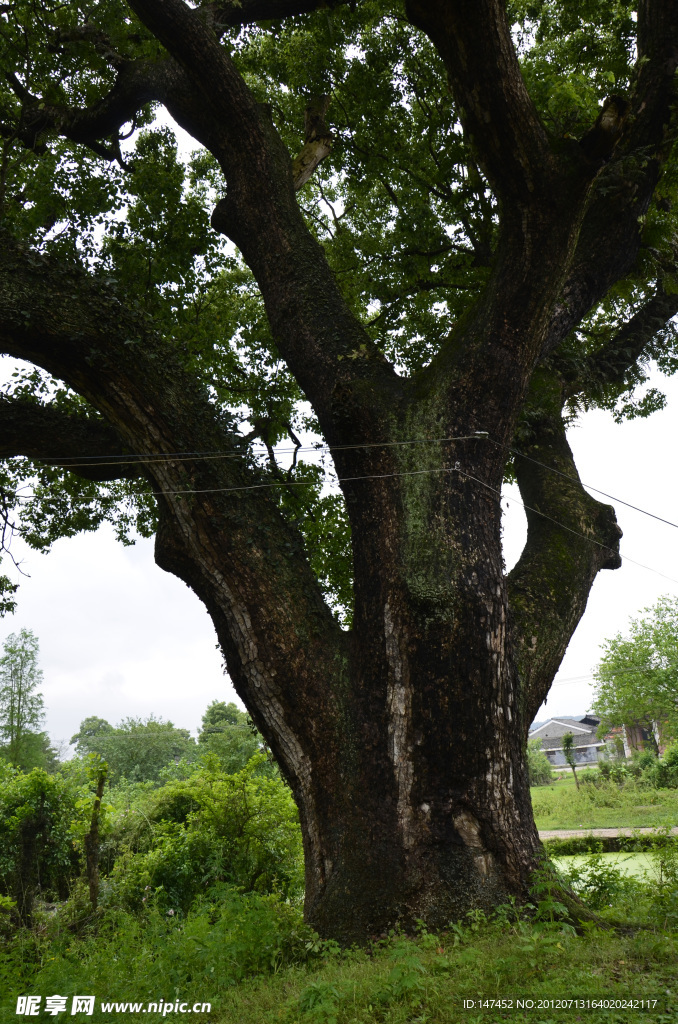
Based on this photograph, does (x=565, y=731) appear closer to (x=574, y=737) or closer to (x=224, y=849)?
(x=574, y=737)

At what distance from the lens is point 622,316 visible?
9469 millimetres

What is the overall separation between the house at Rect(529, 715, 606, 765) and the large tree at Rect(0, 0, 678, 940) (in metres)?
55.3

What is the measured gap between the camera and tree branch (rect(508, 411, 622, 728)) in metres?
5.48

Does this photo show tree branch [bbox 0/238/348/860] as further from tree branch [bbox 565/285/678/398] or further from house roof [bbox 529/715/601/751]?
house roof [bbox 529/715/601/751]

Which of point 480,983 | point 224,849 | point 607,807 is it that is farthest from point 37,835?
point 607,807

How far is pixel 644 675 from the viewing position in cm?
2983

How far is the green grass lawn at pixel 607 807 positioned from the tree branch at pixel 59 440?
1593 centimetres

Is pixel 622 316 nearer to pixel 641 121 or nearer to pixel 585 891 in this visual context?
pixel 641 121

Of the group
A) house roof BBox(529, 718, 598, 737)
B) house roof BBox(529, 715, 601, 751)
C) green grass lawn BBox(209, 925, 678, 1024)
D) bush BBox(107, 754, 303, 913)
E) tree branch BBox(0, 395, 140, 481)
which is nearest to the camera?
green grass lawn BBox(209, 925, 678, 1024)

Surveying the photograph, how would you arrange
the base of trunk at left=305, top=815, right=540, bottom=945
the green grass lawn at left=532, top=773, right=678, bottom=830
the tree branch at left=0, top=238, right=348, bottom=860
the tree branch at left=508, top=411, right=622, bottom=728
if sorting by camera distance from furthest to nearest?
the green grass lawn at left=532, top=773, right=678, bottom=830, the tree branch at left=508, top=411, right=622, bottom=728, the tree branch at left=0, top=238, right=348, bottom=860, the base of trunk at left=305, top=815, right=540, bottom=945

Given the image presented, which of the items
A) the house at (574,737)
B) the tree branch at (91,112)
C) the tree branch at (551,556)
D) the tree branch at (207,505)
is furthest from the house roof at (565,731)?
the tree branch at (91,112)

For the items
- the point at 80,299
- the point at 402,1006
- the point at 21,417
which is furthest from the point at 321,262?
the point at 402,1006

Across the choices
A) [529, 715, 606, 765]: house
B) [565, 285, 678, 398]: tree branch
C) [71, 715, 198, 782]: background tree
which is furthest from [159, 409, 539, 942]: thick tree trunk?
[529, 715, 606, 765]: house

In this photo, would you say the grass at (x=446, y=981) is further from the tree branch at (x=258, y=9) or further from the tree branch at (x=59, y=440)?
the tree branch at (x=258, y=9)
